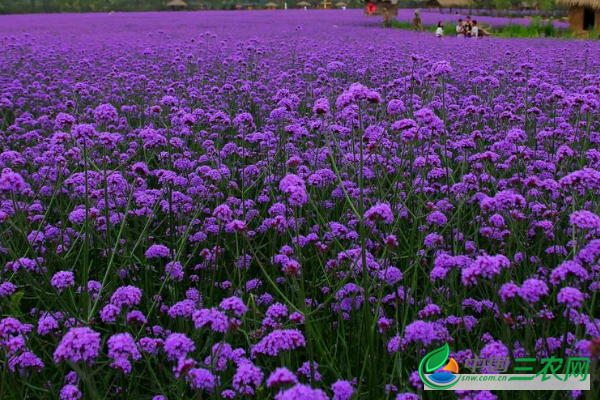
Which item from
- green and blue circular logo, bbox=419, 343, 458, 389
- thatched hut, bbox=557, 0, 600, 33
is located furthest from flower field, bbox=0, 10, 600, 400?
thatched hut, bbox=557, 0, 600, 33

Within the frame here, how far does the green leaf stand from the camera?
2037 millimetres

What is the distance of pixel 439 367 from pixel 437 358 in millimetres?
48

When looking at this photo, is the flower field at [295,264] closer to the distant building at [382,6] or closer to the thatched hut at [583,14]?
the thatched hut at [583,14]

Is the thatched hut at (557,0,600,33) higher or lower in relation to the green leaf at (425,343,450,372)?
higher

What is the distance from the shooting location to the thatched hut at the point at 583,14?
21.6 m

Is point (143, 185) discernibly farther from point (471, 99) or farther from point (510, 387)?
point (471, 99)

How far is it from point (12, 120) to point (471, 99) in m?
5.37

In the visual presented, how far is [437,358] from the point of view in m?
2.06

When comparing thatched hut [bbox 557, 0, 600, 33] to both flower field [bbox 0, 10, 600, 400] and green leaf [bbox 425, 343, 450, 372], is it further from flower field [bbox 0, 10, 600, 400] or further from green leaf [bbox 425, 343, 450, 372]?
green leaf [bbox 425, 343, 450, 372]

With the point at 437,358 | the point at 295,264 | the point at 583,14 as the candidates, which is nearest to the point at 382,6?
the point at 583,14

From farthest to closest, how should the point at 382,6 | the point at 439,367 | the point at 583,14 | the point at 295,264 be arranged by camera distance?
the point at 382,6 → the point at 583,14 → the point at 295,264 → the point at 439,367

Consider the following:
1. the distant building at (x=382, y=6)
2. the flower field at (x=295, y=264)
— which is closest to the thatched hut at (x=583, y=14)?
the distant building at (x=382, y=6)

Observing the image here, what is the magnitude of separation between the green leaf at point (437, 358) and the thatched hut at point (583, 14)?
2308 centimetres

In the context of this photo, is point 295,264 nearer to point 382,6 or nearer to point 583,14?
point 583,14
